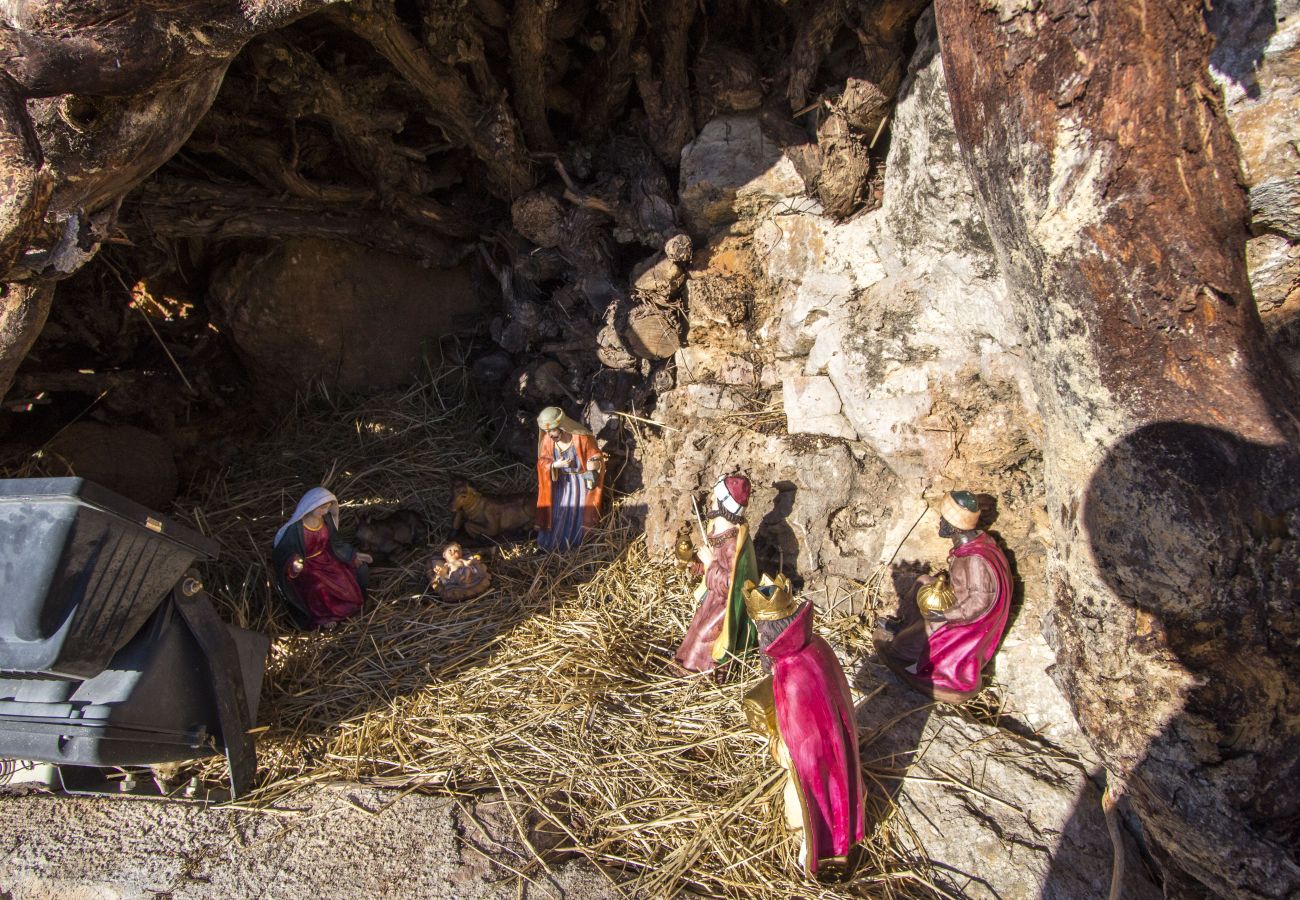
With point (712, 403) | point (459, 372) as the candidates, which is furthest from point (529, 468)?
point (712, 403)

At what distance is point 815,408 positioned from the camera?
407 cm

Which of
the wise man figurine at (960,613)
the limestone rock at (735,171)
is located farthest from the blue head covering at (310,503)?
the wise man figurine at (960,613)

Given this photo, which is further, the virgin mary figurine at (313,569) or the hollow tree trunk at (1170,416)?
the virgin mary figurine at (313,569)

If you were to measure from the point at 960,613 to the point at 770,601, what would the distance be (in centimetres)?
104

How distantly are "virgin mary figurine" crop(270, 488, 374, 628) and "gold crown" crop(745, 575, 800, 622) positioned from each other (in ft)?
7.72

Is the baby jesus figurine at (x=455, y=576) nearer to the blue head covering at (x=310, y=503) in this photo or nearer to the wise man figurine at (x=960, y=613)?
the blue head covering at (x=310, y=503)

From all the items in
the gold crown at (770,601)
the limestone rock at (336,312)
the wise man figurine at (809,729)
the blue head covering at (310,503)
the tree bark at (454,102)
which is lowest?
the wise man figurine at (809,729)

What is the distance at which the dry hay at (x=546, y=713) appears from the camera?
2.83 m

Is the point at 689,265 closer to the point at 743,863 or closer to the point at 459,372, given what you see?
the point at 459,372

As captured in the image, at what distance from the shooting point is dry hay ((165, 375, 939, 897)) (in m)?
2.83

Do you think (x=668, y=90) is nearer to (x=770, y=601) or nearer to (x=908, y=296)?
(x=908, y=296)

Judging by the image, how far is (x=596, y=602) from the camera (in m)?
4.20

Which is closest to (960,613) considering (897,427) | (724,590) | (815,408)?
(897,427)

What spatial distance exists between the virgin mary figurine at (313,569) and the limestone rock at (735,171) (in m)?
2.62
